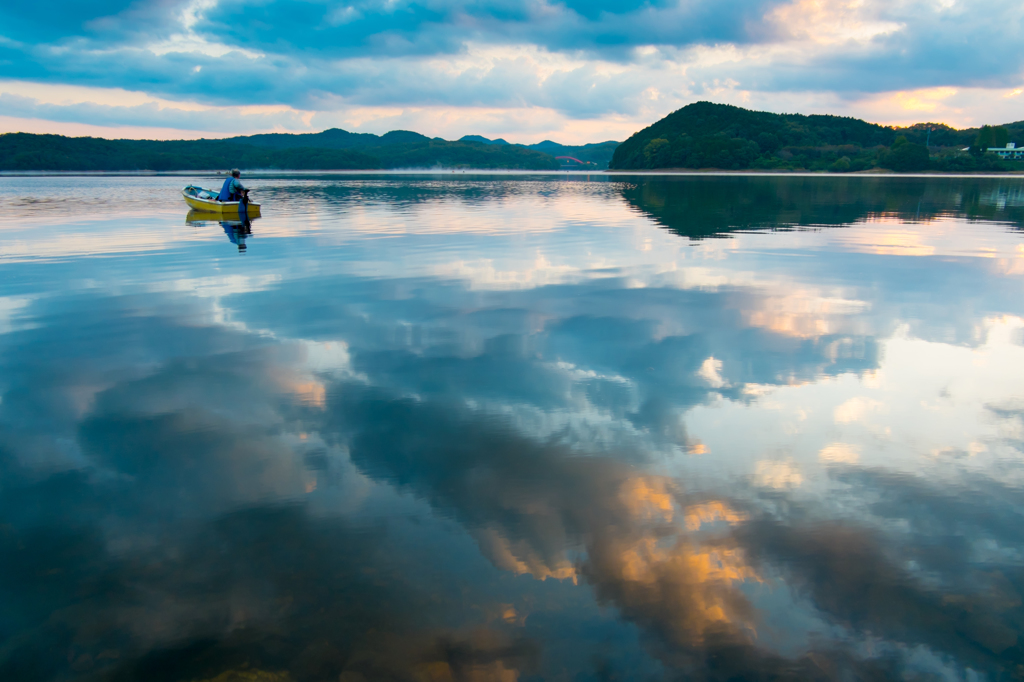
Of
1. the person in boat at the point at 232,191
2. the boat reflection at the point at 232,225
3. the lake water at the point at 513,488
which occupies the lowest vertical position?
the lake water at the point at 513,488

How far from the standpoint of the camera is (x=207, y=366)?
9617mm

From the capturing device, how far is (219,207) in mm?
34000

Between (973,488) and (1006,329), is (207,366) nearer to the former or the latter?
(973,488)

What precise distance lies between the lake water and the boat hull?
20.4m

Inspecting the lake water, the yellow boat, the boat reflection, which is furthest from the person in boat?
the lake water

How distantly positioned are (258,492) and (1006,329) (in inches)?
537

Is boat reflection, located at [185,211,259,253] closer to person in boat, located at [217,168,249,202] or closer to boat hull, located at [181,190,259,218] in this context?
boat hull, located at [181,190,259,218]

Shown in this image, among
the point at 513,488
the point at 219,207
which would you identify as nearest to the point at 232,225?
the point at 219,207

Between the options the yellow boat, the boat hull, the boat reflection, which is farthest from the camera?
the yellow boat

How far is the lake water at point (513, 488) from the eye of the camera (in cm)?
410

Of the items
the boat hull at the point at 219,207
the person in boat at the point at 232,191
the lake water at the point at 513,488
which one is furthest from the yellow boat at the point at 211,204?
the lake water at the point at 513,488

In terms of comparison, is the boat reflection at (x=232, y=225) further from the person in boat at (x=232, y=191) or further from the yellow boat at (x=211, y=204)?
the person in boat at (x=232, y=191)

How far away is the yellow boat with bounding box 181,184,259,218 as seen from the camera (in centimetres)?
3312

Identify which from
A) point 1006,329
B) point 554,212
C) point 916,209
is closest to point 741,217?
point 554,212
